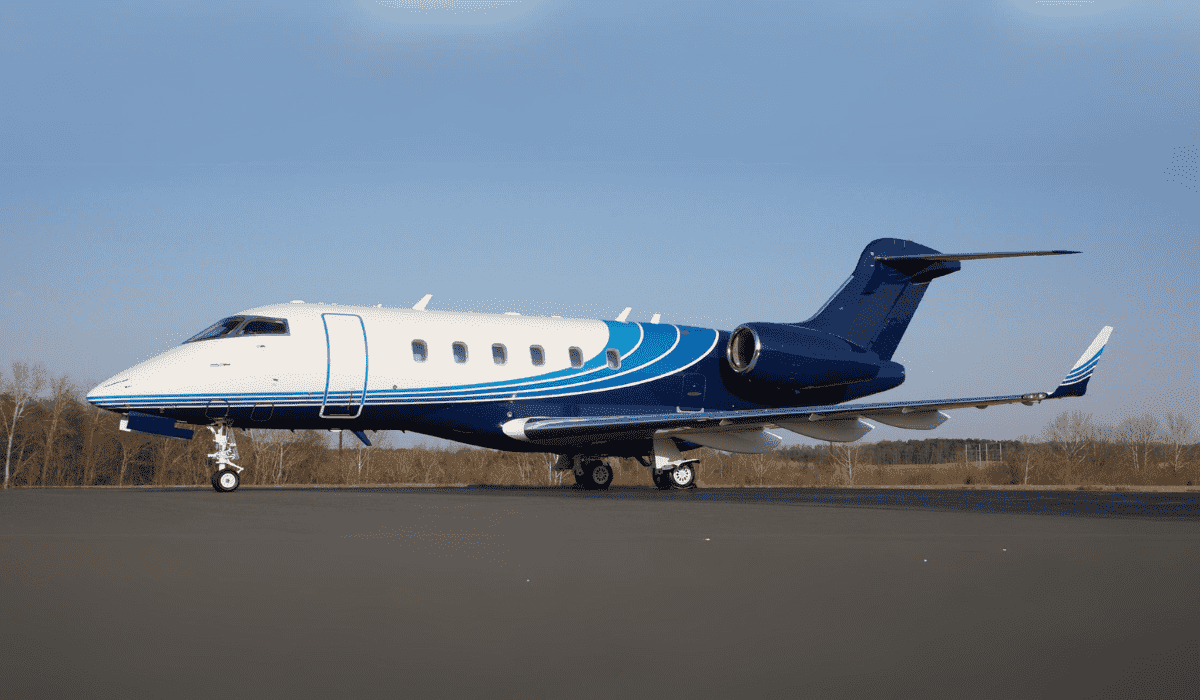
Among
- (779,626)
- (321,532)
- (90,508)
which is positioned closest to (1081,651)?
(779,626)

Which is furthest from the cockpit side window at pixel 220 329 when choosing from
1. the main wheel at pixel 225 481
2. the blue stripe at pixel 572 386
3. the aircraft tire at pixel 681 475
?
the aircraft tire at pixel 681 475

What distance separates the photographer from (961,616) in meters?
6.23

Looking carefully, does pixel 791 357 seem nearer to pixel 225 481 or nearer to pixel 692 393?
pixel 692 393

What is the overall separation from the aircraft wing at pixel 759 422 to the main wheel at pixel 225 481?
5.85m

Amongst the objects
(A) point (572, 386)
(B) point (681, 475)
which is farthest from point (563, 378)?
(B) point (681, 475)

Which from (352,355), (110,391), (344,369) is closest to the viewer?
(110,391)

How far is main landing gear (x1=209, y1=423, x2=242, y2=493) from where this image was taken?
63.7 ft

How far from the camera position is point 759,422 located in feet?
72.0

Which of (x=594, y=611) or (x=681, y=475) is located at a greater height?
(x=681, y=475)

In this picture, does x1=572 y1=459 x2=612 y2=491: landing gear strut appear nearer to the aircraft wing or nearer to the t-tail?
the aircraft wing

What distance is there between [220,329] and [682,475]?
34.2 ft

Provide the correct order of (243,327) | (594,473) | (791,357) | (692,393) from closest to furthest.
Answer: (243,327)
(791,357)
(594,473)
(692,393)

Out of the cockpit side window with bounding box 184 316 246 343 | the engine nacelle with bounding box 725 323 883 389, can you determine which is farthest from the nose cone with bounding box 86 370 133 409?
the engine nacelle with bounding box 725 323 883 389

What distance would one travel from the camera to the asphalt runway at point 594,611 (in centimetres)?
471
